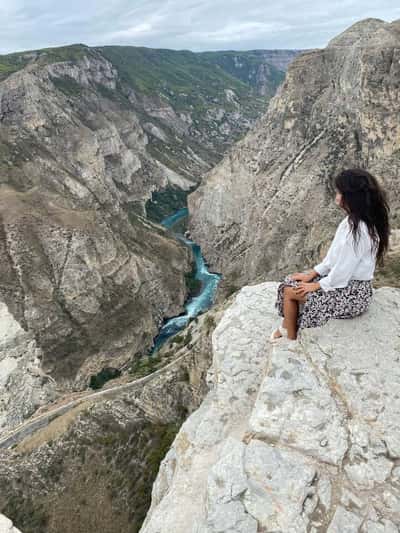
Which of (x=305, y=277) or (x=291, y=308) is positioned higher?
(x=305, y=277)

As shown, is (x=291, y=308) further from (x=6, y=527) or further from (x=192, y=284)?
(x=192, y=284)

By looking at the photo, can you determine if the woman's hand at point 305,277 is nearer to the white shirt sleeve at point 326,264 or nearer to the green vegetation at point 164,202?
the white shirt sleeve at point 326,264

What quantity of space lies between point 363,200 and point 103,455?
29024 millimetres

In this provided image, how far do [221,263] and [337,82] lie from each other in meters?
41.4

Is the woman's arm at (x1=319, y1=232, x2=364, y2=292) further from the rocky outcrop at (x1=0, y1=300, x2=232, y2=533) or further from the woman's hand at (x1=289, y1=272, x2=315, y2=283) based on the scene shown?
the rocky outcrop at (x1=0, y1=300, x2=232, y2=533)

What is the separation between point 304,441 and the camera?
896cm

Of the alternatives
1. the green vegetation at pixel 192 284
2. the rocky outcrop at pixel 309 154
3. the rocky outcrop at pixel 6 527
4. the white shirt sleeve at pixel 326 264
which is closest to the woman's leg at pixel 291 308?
the white shirt sleeve at pixel 326 264

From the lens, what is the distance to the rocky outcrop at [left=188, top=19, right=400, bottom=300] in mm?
58125

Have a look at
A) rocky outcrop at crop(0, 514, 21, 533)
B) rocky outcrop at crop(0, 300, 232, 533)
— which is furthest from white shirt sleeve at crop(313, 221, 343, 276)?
rocky outcrop at crop(0, 514, 21, 533)

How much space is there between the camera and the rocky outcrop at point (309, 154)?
5812 cm

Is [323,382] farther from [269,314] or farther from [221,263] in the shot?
[221,263]

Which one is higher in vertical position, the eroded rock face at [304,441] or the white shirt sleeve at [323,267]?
the white shirt sleeve at [323,267]

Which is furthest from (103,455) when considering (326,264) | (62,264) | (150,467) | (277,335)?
(62,264)

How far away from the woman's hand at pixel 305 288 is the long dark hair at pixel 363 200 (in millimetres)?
1333
